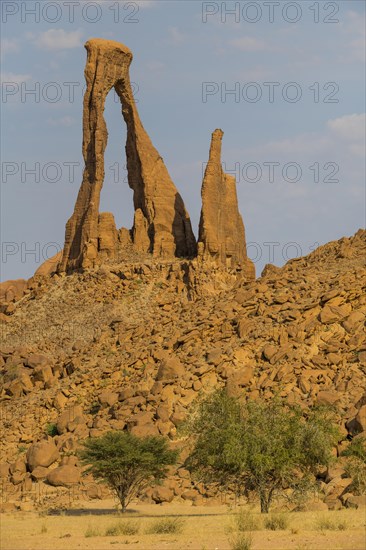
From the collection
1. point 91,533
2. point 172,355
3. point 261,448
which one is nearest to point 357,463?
point 261,448

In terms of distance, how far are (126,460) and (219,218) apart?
2983 centimetres

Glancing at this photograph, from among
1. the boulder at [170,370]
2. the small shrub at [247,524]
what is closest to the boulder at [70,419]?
the boulder at [170,370]

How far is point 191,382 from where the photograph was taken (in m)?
50.2

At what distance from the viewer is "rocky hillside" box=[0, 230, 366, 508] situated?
156 feet

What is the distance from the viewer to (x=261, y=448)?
119 ft

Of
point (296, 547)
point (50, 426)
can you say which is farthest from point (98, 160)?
point (296, 547)

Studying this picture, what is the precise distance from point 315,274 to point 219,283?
764 cm

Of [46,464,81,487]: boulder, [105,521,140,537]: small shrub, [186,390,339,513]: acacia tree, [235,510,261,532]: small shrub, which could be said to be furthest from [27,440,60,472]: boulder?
[235,510,261,532]: small shrub

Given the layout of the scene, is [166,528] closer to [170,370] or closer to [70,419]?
[170,370]

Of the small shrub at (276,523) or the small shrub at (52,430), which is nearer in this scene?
the small shrub at (276,523)

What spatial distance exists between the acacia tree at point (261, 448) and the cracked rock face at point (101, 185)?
3249 centimetres

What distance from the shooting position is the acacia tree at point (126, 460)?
40188 millimetres

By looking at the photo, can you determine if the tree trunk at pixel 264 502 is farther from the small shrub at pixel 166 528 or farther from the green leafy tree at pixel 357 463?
the small shrub at pixel 166 528

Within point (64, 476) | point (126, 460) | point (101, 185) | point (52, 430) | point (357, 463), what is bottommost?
point (64, 476)
